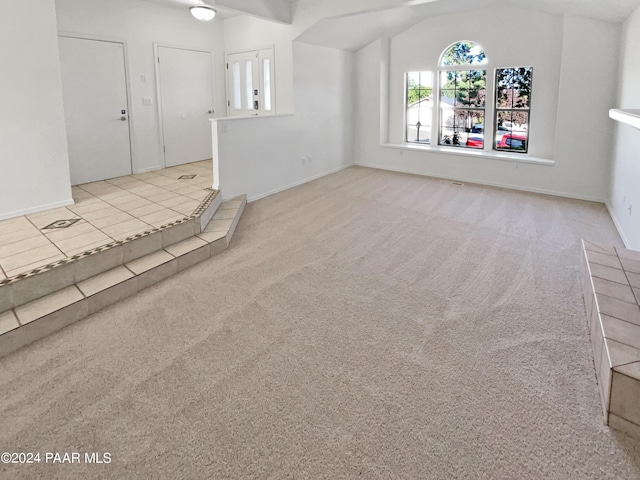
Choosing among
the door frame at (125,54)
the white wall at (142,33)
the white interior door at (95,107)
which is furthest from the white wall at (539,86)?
the white interior door at (95,107)

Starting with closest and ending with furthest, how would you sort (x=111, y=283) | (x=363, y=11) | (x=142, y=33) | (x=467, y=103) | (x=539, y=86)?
(x=111, y=283), (x=363, y=11), (x=142, y=33), (x=539, y=86), (x=467, y=103)

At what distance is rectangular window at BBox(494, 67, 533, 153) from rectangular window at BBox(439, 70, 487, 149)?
12.0 inches

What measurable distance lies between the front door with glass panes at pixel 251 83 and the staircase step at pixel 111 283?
3.30 meters

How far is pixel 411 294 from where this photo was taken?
10.6 feet

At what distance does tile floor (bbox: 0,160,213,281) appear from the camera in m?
3.28

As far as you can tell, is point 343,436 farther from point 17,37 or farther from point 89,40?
point 89,40

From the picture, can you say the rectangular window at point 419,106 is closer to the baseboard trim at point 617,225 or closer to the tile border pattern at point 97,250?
the baseboard trim at point 617,225

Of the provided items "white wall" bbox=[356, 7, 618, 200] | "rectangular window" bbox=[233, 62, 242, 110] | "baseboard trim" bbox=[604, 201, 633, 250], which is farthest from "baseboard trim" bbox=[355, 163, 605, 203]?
"rectangular window" bbox=[233, 62, 242, 110]

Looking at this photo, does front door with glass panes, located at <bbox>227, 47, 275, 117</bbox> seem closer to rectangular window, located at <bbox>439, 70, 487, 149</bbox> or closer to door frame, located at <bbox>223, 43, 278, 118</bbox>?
door frame, located at <bbox>223, 43, 278, 118</bbox>

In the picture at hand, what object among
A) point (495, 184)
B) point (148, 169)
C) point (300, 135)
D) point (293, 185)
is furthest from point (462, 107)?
point (148, 169)

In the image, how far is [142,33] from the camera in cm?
618

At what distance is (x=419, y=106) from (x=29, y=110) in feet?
20.4

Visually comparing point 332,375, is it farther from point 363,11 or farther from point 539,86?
point 539,86

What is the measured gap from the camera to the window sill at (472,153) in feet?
21.1
